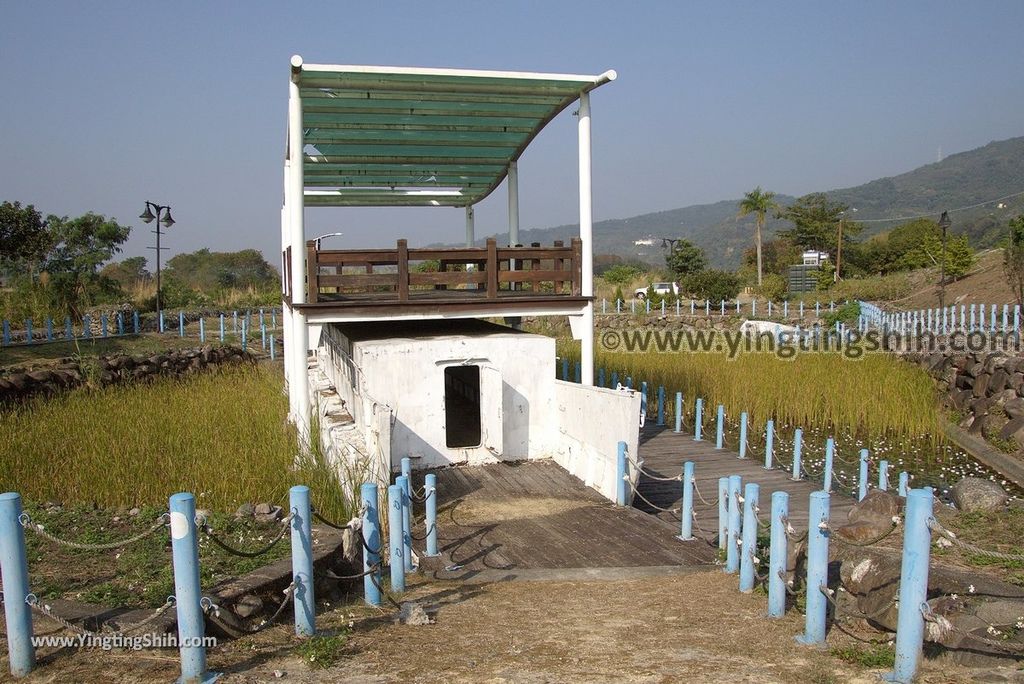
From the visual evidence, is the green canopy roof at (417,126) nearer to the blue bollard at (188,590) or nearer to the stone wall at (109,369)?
the stone wall at (109,369)

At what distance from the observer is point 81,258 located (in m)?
30.3

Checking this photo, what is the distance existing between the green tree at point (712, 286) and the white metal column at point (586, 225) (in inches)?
1101

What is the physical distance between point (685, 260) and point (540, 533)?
48575 mm

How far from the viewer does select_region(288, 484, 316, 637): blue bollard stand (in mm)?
5262

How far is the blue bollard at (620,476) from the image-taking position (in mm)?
9164

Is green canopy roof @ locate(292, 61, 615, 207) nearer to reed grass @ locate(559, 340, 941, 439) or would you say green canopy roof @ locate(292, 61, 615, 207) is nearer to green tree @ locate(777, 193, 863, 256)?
reed grass @ locate(559, 340, 941, 439)

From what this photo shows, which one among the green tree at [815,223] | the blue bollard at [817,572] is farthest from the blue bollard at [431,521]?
the green tree at [815,223]

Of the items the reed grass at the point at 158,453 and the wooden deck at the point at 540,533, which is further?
the reed grass at the point at 158,453

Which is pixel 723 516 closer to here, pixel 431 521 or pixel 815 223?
pixel 431 521

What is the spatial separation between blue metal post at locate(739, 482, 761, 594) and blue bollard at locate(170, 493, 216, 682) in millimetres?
4034

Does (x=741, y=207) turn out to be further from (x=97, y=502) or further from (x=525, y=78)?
(x=97, y=502)

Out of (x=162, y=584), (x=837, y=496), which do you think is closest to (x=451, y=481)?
(x=162, y=584)

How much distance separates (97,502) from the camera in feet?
28.1

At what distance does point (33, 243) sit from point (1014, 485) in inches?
1183
